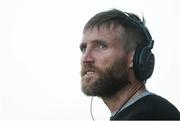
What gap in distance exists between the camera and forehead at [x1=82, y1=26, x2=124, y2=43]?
79.7 inches

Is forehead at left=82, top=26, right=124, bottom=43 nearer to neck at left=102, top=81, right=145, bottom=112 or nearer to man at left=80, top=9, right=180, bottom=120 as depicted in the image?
man at left=80, top=9, right=180, bottom=120

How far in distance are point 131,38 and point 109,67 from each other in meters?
0.22

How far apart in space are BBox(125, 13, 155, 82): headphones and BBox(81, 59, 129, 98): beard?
64mm

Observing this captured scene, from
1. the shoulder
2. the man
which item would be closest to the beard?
the man

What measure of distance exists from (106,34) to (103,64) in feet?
0.54

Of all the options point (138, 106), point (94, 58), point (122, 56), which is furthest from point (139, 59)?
point (138, 106)

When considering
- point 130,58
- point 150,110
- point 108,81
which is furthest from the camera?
point 130,58

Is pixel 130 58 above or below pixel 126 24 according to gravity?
below

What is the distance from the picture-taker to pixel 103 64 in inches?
78.4

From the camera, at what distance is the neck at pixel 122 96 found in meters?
1.93

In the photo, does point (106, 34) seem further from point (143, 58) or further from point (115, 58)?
point (143, 58)

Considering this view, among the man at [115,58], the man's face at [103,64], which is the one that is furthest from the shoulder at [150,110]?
the man's face at [103,64]

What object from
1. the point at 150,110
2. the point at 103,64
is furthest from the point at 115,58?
the point at 150,110

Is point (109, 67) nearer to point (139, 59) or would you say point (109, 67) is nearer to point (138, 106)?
point (139, 59)
